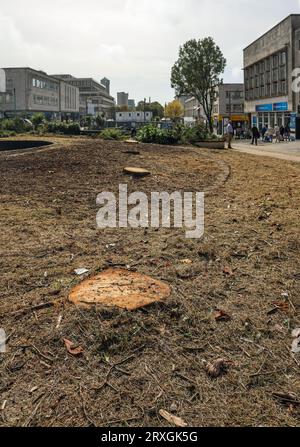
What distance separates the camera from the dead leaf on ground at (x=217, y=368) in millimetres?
3363

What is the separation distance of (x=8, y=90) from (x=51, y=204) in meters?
84.7

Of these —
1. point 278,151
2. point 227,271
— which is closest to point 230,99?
point 278,151

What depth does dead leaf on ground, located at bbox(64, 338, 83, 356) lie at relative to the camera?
357cm

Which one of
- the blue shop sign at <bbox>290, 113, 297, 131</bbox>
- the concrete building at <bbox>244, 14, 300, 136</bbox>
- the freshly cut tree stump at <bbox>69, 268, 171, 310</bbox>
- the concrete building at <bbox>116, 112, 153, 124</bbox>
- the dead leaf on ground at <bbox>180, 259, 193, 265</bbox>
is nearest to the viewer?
the freshly cut tree stump at <bbox>69, 268, 171, 310</bbox>

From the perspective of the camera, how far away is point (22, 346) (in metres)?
3.68

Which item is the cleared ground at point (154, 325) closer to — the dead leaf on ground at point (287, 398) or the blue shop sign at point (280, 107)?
the dead leaf on ground at point (287, 398)

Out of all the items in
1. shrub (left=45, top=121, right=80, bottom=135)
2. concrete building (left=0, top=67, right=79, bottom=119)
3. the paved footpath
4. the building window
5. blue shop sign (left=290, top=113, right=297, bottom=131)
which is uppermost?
concrete building (left=0, top=67, right=79, bottom=119)

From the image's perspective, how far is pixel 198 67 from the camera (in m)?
51.3

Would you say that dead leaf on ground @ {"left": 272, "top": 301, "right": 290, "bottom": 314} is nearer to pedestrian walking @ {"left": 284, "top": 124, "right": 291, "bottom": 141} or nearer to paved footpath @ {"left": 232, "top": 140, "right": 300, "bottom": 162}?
paved footpath @ {"left": 232, "top": 140, "right": 300, "bottom": 162}

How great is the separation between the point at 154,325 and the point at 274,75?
54.4 m

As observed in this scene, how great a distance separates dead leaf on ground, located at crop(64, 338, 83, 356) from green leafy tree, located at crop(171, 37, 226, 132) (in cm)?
4942

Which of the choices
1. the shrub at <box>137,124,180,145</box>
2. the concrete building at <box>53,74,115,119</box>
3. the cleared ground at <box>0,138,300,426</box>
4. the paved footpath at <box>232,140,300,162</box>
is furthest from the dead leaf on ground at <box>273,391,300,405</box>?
the concrete building at <box>53,74,115,119</box>

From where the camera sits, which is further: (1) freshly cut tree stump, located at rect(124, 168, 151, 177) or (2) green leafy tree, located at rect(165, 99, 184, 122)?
(2) green leafy tree, located at rect(165, 99, 184, 122)
